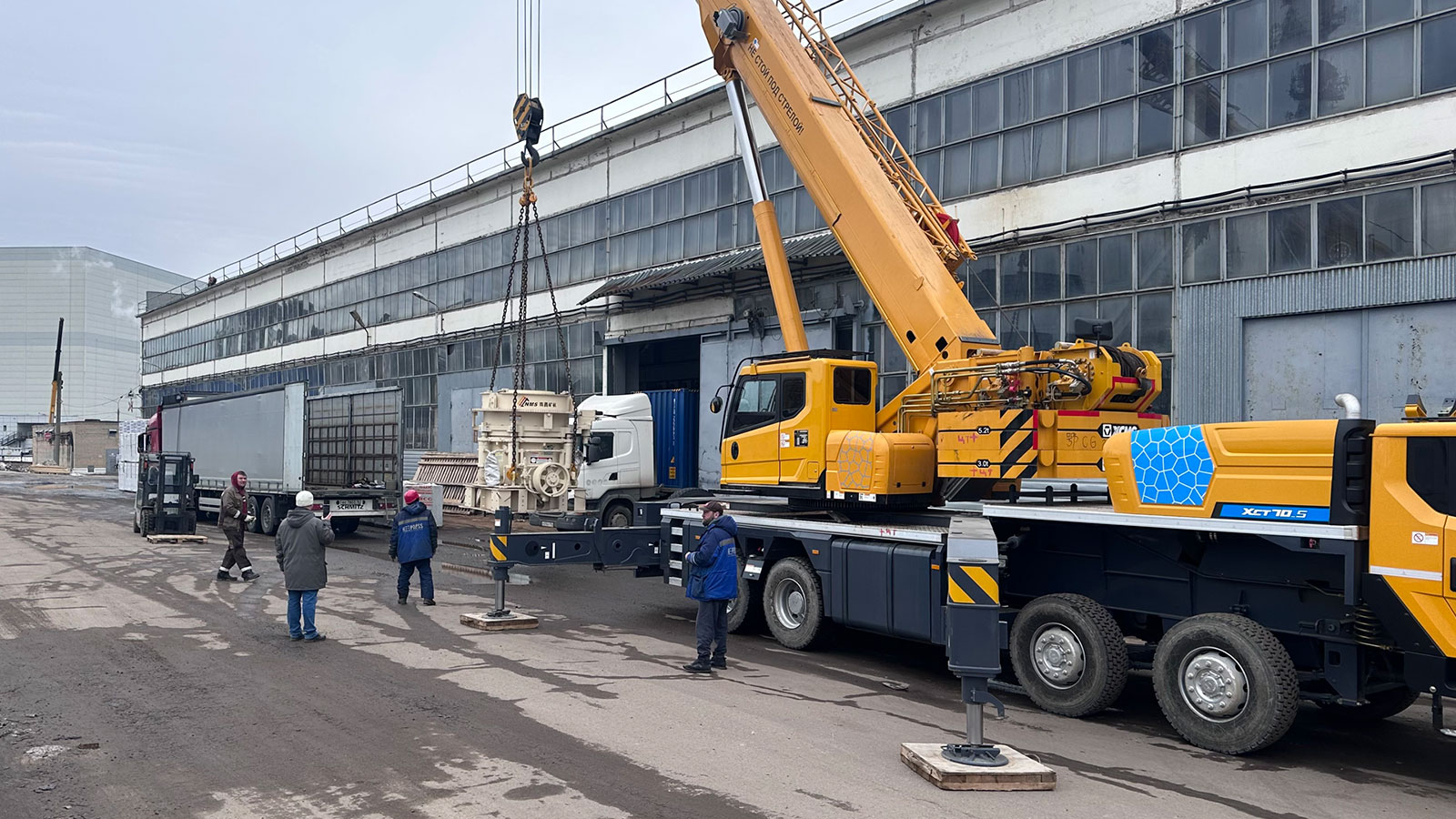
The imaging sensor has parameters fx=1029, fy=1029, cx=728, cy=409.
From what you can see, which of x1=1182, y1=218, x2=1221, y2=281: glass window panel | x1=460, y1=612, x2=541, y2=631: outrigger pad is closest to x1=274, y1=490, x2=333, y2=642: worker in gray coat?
x1=460, y1=612, x2=541, y2=631: outrigger pad

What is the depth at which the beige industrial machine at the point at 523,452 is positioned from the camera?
70.6ft

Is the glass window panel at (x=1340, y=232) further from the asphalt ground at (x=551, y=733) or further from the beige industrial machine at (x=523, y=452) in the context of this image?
the beige industrial machine at (x=523, y=452)

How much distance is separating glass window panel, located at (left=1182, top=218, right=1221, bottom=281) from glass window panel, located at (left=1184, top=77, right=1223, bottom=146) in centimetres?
138

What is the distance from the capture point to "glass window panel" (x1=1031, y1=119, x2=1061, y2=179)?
18734 mm

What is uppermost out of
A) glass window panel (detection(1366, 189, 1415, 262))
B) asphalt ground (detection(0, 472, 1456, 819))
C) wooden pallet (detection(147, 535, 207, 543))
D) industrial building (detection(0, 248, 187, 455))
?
industrial building (detection(0, 248, 187, 455))

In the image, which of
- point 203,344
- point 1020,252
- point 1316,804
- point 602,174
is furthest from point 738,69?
point 203,344

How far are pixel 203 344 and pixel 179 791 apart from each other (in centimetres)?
5993

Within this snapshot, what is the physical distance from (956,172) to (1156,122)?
4.24 metres

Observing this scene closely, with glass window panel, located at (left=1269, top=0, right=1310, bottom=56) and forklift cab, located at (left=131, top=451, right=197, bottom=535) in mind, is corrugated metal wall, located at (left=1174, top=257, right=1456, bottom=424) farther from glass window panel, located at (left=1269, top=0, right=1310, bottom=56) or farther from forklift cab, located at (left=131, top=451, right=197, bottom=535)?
forklift cab, located at (left=131, top=451, right=197, bottom=535)

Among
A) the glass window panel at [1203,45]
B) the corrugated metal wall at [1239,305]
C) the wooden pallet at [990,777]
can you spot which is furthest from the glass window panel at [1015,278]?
the wooden pallet at [990,777]

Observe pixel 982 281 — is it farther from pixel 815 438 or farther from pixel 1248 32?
pixel 815 438

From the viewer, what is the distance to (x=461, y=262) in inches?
1441

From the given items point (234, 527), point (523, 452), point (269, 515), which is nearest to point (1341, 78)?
point (523, 452)

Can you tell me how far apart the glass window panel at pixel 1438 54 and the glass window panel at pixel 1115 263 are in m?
4.68
